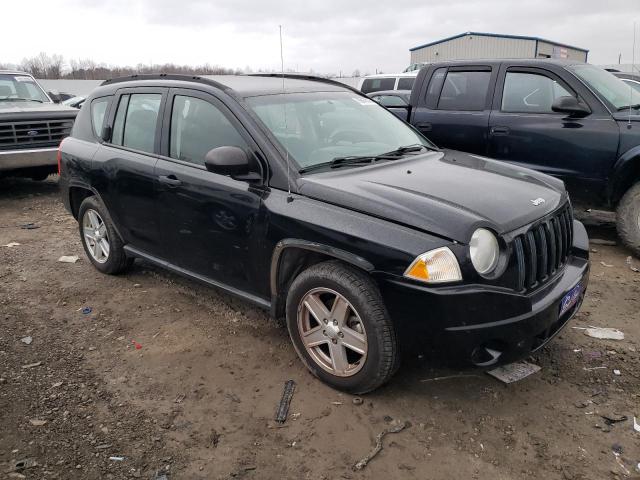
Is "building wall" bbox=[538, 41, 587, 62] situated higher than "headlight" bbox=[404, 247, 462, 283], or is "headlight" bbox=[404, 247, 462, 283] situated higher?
"building wall" bbox=[538, 41, 587, 62]

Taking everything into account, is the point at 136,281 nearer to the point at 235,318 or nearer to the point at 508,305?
the point at 235,318

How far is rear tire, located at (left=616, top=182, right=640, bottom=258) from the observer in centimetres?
527

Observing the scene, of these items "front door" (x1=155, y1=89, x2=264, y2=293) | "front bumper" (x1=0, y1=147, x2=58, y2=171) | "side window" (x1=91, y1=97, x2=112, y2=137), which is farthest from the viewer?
"front bumper" (x1=0, y1=147, x2=58, y2=171)

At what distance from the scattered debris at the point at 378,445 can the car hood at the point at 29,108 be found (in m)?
8.16

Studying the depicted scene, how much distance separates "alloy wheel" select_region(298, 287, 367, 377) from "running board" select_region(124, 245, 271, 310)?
0.36 metres

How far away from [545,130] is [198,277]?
13.1 ft

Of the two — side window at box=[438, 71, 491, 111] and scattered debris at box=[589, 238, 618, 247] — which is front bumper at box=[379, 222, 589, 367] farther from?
side window at box=[438, 71, 491, 111]

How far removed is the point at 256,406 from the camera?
10.2 feet

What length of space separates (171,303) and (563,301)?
10.1ft

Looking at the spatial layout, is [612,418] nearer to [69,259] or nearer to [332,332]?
[332,332]

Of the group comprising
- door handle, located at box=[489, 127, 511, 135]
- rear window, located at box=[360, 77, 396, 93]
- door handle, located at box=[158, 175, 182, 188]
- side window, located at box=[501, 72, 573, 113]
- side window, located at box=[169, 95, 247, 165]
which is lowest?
door handle, located at box=[158, 175, 182, 188]

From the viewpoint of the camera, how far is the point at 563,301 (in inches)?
118

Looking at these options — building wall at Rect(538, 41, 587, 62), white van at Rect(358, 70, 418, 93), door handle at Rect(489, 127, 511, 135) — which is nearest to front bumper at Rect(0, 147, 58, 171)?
door handle at Rect(489, 127, 511, 135)

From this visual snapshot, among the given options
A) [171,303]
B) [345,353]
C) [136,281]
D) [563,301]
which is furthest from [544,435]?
[136,281]
